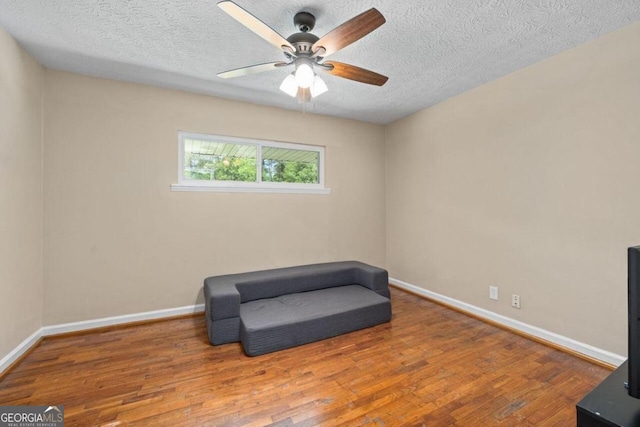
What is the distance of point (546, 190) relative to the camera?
2.47 m

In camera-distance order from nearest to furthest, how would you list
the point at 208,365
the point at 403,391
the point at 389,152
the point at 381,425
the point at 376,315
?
1. the point at 381,425
2. the point at 403,391
3. the point at 208,365
4. the point at 376,315
5. the point at 389,152

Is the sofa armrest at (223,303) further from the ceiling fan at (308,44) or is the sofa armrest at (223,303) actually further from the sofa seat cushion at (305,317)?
the ceiling fan at (308,44)

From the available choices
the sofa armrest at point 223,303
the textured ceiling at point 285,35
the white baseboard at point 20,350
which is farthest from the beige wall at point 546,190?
the white baseboard at point 20,350

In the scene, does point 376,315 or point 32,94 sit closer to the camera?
point 32,94

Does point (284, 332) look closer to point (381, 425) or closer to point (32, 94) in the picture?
point (381, 425)

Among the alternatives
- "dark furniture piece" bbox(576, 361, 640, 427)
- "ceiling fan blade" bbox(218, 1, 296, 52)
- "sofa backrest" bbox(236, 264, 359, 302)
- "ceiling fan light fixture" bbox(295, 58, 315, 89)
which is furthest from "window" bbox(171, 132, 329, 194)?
"dark furniture piece" bbox(576, 361, 640, 427)

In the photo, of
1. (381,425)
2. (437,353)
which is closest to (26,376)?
(381,425)

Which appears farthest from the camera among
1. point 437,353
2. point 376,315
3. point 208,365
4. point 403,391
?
point 376,315

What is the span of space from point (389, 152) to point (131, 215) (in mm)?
3530

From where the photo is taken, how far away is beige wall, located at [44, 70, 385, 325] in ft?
8.65

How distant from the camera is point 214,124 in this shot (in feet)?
10.6

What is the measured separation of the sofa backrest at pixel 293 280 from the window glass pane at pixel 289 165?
1.19 meters

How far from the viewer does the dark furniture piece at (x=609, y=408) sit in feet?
3.02

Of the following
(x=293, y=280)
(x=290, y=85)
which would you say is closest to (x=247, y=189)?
(x=293, y=280)
